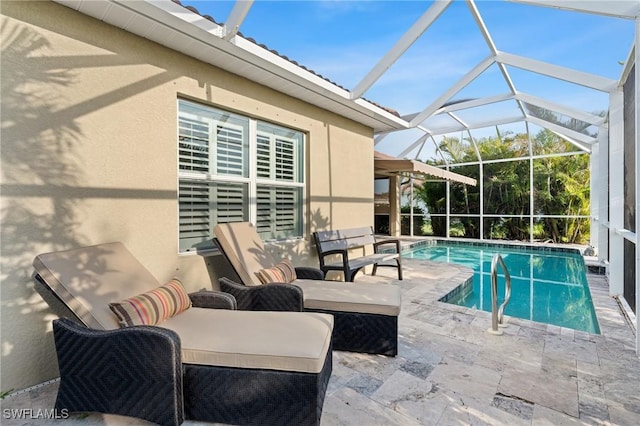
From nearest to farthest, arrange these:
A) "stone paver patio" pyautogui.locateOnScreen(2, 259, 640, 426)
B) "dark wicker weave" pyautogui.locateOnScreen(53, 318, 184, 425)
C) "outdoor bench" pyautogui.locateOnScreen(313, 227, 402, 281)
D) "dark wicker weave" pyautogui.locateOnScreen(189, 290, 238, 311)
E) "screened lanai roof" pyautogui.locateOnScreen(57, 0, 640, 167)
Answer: "dark wicker weave" pyautogui.locateOnScreen(53, 318, 184, 425), "stone paver patio" pyautogui.locateOnScreen(2, 259, 640, 426), "dark wicker weave" pyautogui.locateOnScreen(189, 290, 238, 311), "screened lanai roof" pyautogui.locateOnScreen(57, 0, 640, 167), "outdoor bench" pyautogui.locateOnScreen(313, 227, 402, 281)

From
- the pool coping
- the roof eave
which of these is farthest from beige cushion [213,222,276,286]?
the pool coping

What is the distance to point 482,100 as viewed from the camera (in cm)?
1087

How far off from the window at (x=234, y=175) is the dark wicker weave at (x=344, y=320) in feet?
4.52

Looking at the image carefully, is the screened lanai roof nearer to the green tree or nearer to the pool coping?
the pool coping

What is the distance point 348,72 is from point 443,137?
10896mm

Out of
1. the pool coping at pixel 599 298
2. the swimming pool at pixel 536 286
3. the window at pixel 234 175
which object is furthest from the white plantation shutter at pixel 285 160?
the swimming pool at pixel 536 286

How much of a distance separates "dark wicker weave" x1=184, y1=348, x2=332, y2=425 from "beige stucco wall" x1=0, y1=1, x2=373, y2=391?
1959mm

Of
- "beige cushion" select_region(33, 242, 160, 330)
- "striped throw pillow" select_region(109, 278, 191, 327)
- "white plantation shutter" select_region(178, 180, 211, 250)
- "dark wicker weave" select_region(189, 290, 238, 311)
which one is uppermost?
"white plantation shutter" select_region(178, 180, 211, 250)

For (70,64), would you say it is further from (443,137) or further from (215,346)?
(443,137)

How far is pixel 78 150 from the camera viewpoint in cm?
366

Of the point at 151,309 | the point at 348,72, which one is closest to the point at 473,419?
the point at 151,309

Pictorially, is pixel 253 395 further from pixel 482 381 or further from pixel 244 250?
pixel 244 250

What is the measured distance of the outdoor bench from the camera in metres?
6.47

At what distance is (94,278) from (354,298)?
2747mm
